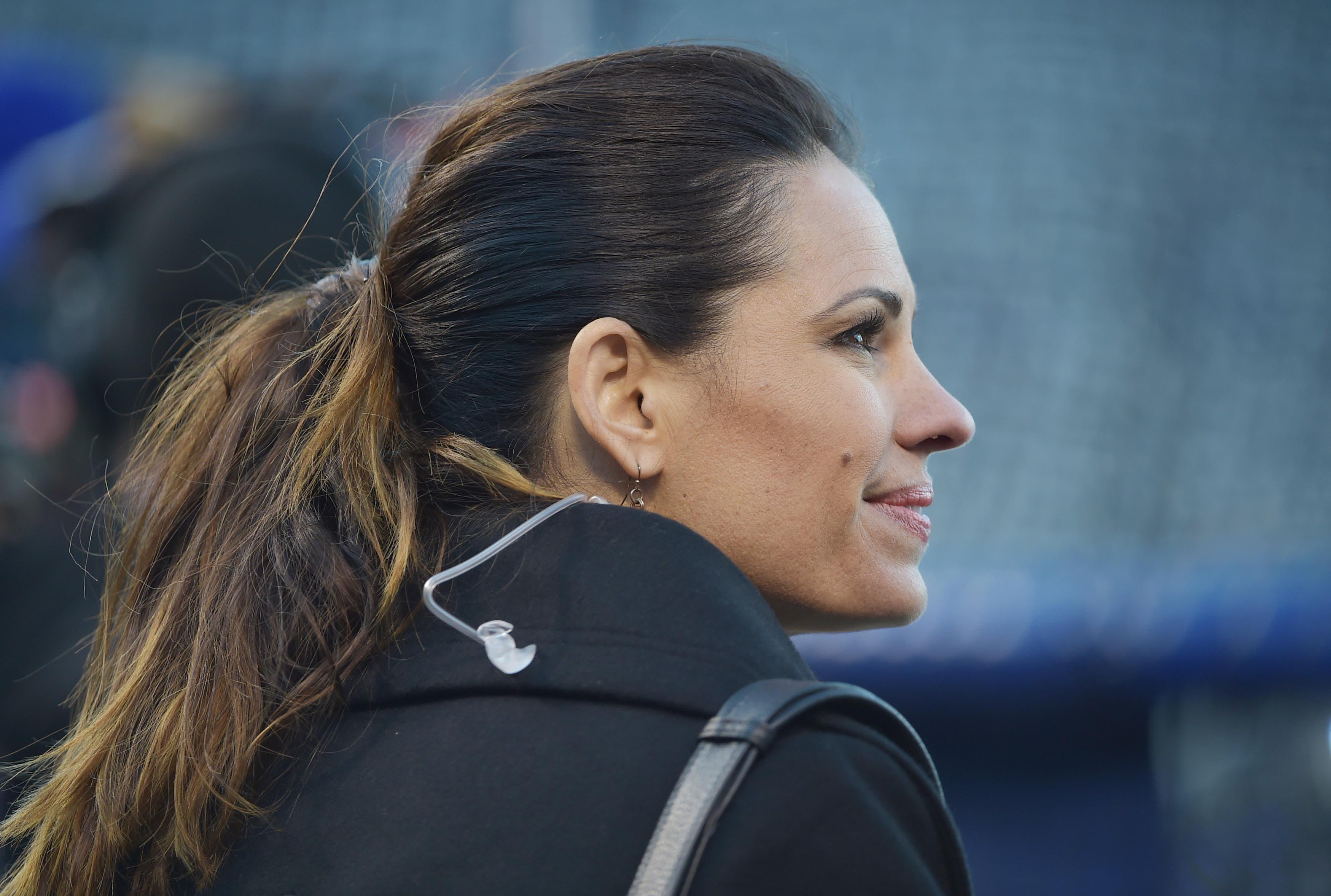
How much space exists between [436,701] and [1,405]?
11.0 ft

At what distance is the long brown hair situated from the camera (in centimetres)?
134

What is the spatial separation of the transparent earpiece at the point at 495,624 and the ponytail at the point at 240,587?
0.11m

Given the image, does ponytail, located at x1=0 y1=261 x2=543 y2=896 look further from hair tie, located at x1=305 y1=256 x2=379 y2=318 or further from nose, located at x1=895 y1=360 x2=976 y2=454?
nose, located at x1=895 y1=360 x2=976 y2=454

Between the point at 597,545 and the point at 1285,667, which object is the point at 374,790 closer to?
the point at 597,545

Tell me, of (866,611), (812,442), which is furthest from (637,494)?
(866,611)

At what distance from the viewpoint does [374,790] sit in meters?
1.21

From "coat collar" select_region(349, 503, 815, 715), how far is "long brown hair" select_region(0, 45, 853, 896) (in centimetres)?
9

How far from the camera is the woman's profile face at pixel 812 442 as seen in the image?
156 cm

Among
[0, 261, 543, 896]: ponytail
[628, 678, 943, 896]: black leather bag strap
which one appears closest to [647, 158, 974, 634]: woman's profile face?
[0, 261, 543, 896]: ponytail

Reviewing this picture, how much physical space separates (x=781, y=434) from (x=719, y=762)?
0.61 metres

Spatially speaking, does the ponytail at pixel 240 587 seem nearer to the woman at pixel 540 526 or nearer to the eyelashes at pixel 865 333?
the woman at pixel 540 526

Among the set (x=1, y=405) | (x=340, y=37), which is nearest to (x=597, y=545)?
(x=1, y=405)

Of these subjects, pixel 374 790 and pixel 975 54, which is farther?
pixel 975 54

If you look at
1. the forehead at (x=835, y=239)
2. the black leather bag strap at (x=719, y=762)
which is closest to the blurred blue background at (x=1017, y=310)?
the forehead at (x=835, y=239)
